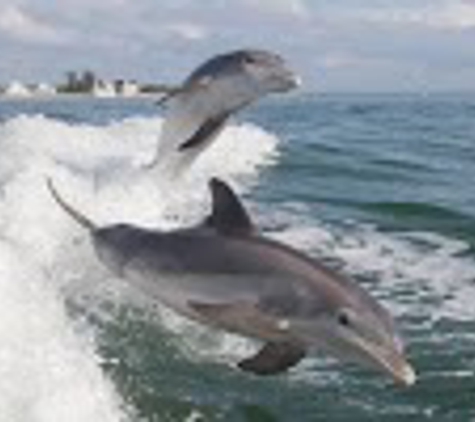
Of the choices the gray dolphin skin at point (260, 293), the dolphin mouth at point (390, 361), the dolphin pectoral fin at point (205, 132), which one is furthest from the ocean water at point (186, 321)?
the dolphin mouth at point (390, 361)

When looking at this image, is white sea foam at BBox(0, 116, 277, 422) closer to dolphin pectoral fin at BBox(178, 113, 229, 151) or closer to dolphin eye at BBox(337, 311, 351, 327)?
dolphin pectoral fin at BBox(178, 113, 229, 151)

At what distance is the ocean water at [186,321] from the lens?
11344 millimetres

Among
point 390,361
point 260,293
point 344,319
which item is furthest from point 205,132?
point 390,361

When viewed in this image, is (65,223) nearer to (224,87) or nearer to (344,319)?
(224,87)

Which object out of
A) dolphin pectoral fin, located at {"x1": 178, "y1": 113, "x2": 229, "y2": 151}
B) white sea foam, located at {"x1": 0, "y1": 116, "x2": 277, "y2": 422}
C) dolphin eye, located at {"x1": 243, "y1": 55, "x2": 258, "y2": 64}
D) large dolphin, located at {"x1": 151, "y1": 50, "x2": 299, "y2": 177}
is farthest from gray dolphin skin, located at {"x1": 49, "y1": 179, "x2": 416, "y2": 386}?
dolphin eye, located at {"x1": 243, "y1": 55, "x2": 258, "y2": 64}

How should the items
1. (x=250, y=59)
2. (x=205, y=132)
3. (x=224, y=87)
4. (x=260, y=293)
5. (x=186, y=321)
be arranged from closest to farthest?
(x=260, y=293)
(x=205, y=132)
(x=250, y=59)
(x=224, y=87)
(x=186, y=321)

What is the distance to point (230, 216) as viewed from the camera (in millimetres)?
7570

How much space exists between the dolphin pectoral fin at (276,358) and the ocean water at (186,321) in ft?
11.3

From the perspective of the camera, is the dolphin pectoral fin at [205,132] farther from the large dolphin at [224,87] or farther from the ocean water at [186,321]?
the ocean water at [186,321]

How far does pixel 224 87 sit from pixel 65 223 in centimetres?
708

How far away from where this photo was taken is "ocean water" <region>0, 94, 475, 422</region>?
447 inches

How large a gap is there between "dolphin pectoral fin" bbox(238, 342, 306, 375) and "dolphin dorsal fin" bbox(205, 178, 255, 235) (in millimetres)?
703

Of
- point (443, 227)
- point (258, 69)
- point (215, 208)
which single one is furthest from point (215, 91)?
point (443, 227)

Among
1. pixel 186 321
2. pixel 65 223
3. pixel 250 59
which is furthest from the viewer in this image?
pixel 65 223
